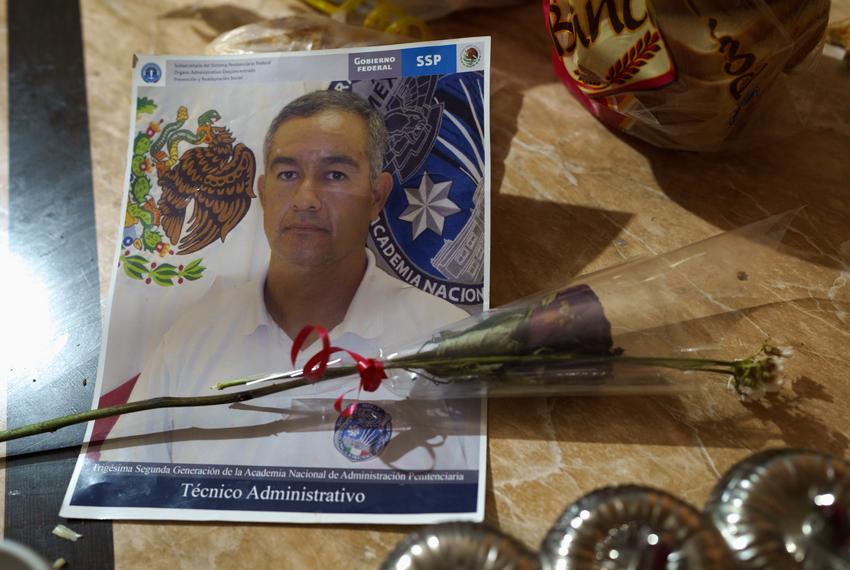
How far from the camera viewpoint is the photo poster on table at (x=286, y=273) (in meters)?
0.54

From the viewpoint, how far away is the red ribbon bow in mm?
547

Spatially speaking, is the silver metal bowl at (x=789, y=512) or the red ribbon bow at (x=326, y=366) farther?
the red ribbon bow at (x=326, y=366)

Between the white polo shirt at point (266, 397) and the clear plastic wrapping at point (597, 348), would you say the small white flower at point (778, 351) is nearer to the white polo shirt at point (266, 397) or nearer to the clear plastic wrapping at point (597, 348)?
the clear plastic wrapping at point (597, 348)

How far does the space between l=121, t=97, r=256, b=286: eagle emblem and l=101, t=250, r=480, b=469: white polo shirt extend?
0.05 metres

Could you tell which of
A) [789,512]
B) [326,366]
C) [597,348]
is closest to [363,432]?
[326,366]

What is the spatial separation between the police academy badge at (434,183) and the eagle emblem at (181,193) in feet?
0.36

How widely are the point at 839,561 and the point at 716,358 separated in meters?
0.16

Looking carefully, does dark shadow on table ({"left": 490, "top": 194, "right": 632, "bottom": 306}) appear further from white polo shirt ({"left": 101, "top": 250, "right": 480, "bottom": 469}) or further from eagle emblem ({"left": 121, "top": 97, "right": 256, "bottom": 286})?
eagle emblem ({"left": 121, "top": 97, "right": 256, "bottom": 286})

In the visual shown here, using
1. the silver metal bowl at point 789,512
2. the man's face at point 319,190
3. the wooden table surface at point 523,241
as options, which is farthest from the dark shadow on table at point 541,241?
the silver metal bowl at point 789,512

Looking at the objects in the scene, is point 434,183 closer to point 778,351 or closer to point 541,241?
point 541,241

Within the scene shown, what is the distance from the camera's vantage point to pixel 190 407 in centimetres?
57

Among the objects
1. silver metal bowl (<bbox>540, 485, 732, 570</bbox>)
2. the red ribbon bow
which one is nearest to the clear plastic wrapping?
the red ribbon bow

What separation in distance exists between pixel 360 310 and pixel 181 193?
0.19 m

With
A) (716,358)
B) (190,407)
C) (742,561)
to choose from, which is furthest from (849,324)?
(190,407)
